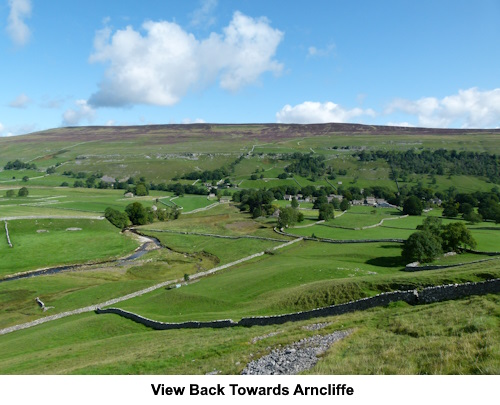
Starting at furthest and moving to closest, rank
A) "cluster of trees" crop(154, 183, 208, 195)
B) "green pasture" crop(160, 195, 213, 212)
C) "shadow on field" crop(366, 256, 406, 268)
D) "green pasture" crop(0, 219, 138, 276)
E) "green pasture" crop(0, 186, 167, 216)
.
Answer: "cluster of trees" crop(154, 183, 208, 195)
"green pasture" crop(160, 195, 213, 212)
"green pasture" crop(0, 186, 167, 216)
"green pasture" crop(0, 219, 138, 276)
"shadow on field" crop(366, 256, 406, 268)

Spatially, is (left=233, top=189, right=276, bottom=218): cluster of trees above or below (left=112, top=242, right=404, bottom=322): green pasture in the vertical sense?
above

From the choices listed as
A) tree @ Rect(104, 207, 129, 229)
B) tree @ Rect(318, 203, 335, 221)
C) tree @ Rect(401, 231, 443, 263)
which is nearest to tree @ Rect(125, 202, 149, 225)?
tree @ Rect(104, 207, 129, 229)

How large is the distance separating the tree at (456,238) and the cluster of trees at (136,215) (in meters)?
91.3

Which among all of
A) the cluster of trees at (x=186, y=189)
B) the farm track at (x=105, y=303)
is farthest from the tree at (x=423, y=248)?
the cluster of trees at (x=186, y=189)

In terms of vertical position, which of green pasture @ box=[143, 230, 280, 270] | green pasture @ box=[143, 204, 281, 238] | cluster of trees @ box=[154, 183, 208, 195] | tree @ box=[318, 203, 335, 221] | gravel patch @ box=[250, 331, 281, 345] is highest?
cluster of trees @ box=[154, 183, 208, 195]

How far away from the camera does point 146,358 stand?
22.4 meters

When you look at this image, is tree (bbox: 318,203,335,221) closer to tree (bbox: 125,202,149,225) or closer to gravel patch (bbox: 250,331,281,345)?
tree (bbox: 125,202,149,225)

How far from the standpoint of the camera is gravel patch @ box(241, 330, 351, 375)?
16109mm

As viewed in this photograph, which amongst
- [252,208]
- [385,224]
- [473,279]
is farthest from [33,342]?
[252,208]

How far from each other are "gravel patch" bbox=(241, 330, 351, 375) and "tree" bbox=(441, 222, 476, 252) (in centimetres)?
4483

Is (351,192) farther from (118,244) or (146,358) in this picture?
(146,358)

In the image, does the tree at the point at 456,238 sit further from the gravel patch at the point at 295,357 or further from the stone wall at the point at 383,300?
the gravel patch at the point at 295,357

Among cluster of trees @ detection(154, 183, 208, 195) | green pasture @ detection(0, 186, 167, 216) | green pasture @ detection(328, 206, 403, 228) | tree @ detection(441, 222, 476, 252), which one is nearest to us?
tree @ detection(441, 222, 476, 252)

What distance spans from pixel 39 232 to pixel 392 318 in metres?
99.0
